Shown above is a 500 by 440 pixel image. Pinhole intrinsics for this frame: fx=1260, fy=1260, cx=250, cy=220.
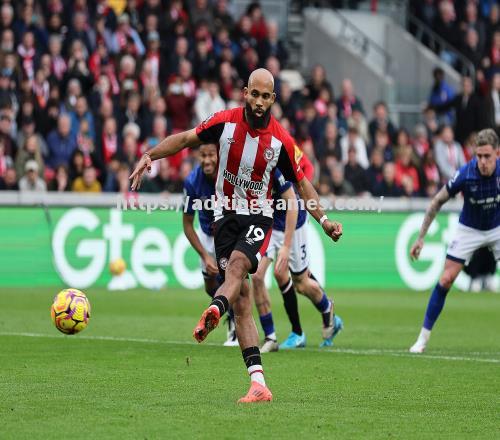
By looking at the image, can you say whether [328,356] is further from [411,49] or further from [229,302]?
[411,49]

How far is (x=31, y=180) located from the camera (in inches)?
837

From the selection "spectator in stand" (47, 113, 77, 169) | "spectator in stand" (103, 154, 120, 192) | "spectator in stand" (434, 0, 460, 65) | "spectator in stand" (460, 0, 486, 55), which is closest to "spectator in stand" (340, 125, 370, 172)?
"spectator in stand" (103, 154, 120, 192)

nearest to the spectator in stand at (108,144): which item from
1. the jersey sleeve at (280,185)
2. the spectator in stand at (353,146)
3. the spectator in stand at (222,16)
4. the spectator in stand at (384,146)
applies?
the spectator in stand at (353,146)

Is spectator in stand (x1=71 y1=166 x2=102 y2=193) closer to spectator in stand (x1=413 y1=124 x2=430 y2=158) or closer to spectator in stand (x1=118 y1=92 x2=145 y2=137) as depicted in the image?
spectator in stand (x1=118 y1=92 x2=145 y2=137)

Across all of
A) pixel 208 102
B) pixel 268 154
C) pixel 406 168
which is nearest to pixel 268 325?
pixel 268 154

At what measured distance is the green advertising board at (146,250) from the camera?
2109 cm

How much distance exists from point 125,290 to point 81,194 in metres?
1.81

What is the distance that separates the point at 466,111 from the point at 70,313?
17.3 meters

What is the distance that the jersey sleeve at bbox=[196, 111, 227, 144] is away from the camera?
9.06m

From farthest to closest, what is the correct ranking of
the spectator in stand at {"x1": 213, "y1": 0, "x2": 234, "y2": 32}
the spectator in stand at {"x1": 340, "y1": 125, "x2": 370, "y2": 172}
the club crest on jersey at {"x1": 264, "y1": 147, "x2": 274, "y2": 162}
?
the spectator in stand at {"x1": 213, "y1": 0, "x2": 234, "y2": 32}
the spectator in stand at {"x1": 340, "y1": 125, "x2": 370, "y2": 172}
the club crest on jersey at {"x1": 264, "y1": 147, "x2": 274, "y2": 162}

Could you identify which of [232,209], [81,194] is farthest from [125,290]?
[232,209]

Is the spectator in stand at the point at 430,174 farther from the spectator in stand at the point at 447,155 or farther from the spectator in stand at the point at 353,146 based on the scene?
the spectator in stand at the point at 353,146

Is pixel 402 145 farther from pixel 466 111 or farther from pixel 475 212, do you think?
pixel 475 212

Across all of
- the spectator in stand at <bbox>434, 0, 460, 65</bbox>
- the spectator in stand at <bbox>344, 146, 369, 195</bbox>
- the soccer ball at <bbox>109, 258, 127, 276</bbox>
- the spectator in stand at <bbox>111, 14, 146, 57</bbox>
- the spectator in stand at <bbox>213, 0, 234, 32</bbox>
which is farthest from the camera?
the spectator in stand at <bbox>434, 0, 460, 65</bbox>
